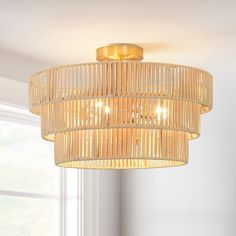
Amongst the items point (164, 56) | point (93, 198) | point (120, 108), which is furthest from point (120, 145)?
point (93, 198)

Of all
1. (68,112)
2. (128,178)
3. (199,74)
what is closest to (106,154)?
(68,112)

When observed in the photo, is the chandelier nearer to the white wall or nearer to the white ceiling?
the white ceiling

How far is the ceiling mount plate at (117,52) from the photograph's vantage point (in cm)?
357

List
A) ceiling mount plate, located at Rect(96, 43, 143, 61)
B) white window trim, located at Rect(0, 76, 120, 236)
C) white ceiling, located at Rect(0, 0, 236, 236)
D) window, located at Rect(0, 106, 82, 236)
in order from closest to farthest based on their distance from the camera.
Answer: white ceiling, located at Rect(0, 0, 236, 236)
ceiling mount plate, located at Rect(96, 43, 143, 61)
window, located at Rect(0, 106, 82, 236)
white window trim, located at Rect(0, 76, 120, 236)

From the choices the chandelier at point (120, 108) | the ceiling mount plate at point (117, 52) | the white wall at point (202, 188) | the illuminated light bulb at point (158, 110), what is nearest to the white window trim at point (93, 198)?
the white wall at point (202, 188)

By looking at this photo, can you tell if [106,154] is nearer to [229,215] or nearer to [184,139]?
[184,139]

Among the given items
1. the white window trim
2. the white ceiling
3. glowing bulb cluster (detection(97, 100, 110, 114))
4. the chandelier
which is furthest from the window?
glowing bulb cluster (detection(97, 100, 110, 114))

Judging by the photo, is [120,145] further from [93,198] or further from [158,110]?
[93,198]

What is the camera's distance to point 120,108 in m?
3.06

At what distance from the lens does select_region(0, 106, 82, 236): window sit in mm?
4188

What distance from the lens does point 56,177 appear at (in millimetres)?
4578

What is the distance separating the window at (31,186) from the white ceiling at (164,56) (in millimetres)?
379

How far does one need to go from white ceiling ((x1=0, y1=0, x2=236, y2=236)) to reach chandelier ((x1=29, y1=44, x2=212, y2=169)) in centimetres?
28

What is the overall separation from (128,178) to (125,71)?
189 centimetres
